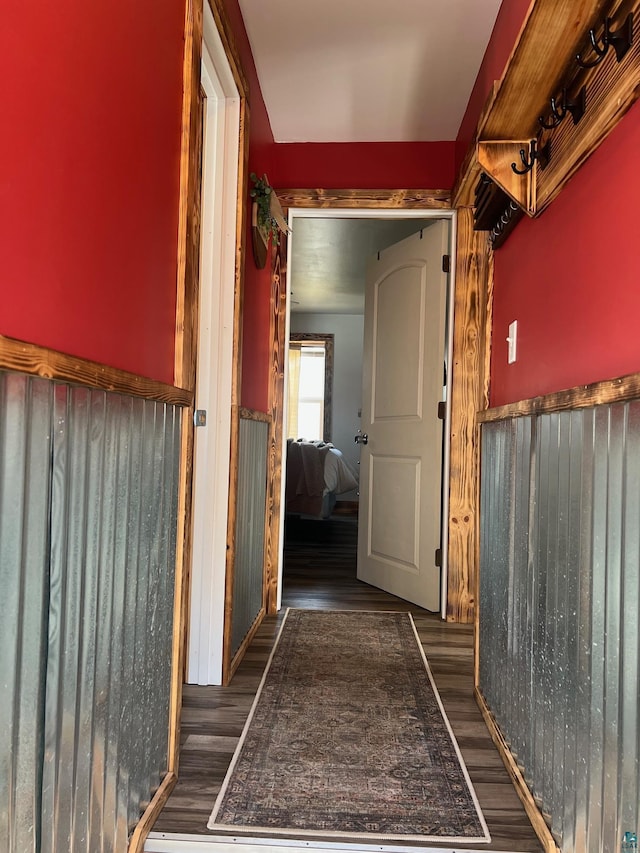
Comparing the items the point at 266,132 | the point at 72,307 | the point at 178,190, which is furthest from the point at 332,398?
the point at 72,307

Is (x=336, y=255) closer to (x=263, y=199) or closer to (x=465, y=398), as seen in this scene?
(x=465, y=398)


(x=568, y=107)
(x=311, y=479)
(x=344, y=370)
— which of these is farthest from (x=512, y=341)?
(x=344, y=370)

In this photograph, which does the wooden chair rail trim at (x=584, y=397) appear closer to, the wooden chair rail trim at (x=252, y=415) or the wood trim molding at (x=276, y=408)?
the wooden chair rail trim at (x=252, y=415)

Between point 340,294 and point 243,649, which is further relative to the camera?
point 340,294

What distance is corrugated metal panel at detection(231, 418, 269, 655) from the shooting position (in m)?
2.43

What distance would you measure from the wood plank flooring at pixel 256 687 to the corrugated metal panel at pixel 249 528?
0.48 feet

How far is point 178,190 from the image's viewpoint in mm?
1502

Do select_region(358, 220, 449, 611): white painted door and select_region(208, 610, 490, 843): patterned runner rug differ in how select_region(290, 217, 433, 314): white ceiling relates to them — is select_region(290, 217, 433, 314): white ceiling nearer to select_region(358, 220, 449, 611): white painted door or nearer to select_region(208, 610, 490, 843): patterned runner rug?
select_region(358, 220, 449, 611): white painted door

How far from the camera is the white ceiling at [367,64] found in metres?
2.31

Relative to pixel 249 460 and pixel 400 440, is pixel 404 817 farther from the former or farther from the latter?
pixel 400 440

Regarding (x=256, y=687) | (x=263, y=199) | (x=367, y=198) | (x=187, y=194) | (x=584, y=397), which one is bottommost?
(x=256, y=687)

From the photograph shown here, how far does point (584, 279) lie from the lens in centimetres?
133

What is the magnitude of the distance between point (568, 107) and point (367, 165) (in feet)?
6.88

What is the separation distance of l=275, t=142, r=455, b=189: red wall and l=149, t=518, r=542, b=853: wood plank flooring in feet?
7.52
